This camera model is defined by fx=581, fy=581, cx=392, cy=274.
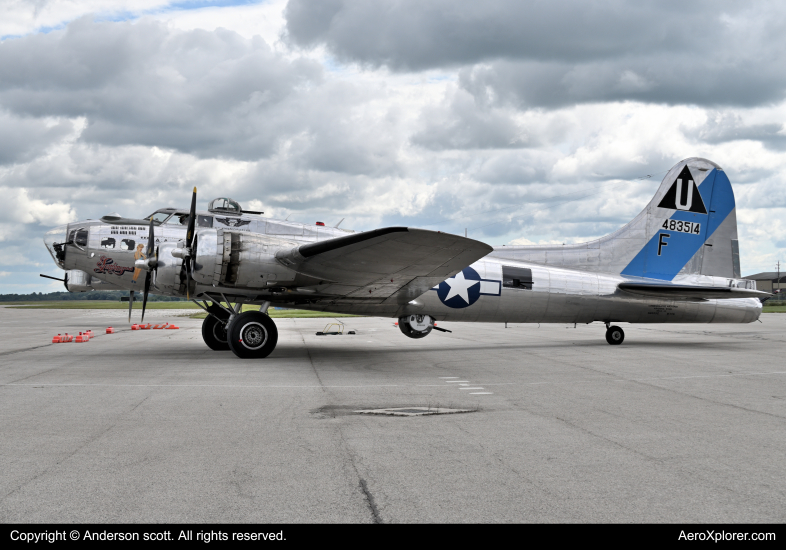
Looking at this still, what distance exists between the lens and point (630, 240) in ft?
67.9

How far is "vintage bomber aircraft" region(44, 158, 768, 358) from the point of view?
14055 millimetres

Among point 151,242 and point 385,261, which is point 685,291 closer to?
point 385,261

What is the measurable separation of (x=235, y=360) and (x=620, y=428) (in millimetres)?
10068

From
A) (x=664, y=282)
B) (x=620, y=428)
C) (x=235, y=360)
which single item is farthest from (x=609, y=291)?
(x=620, y=428)

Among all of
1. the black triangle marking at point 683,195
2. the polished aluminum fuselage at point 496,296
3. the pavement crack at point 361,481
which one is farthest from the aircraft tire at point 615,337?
the pavement crack at point 361,481

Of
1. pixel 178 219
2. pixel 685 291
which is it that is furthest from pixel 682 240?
pixel 178 219

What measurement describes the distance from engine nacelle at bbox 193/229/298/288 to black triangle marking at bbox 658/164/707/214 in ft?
46.4

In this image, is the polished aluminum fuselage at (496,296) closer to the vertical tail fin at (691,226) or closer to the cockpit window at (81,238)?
the cockpit window at (81,238)

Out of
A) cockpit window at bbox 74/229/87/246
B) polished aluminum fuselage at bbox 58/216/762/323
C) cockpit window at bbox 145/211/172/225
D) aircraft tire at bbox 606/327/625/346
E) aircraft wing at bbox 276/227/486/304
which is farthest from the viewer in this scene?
aircraft tire at bbox 606/327/625/346

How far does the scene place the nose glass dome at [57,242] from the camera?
50.3 ft

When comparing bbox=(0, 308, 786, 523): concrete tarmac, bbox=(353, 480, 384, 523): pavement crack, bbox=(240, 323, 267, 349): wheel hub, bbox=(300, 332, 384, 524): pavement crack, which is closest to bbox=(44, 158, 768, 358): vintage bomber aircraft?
bbox=(240, 323, 267, 349): wheel hub

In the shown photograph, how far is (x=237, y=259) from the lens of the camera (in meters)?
14.1

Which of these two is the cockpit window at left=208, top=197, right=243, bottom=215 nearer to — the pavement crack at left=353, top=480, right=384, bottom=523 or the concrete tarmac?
the concrete tarmac

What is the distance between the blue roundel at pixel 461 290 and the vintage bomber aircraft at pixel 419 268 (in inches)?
1.3
